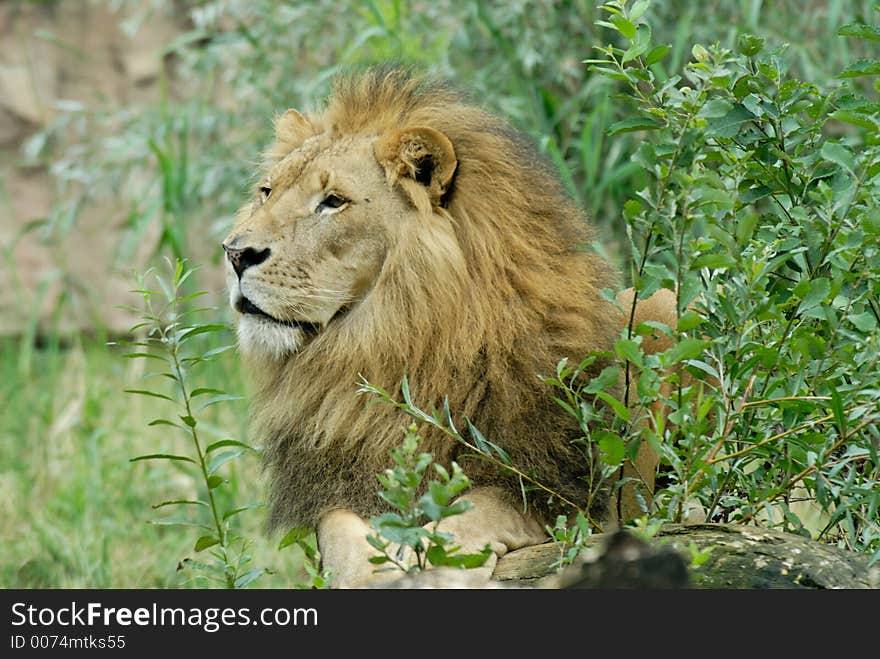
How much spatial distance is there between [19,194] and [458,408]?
257 inches

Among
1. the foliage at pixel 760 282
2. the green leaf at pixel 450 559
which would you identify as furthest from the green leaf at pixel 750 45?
the green leaf at pixel 450 559

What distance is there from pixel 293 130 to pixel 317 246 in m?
0.51

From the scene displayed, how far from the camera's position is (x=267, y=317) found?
8.61ft

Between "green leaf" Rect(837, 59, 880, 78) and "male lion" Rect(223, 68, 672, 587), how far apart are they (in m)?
Answer: 0.75

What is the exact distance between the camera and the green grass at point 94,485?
393 centimetres

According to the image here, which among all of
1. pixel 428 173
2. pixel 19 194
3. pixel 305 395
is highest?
pixel 428 173

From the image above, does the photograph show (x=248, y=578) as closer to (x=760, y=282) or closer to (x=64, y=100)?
(x=760, y=282)

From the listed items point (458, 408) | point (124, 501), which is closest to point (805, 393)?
point (458, 408)

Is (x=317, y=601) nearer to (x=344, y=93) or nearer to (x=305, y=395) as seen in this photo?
(x=305, y=395)

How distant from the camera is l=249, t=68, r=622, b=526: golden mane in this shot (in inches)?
99.7

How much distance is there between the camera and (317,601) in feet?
5.74

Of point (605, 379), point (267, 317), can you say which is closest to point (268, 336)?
point (267, 317)

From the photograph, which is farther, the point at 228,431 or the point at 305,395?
the point at 228,431

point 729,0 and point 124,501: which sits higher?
point 729,0
